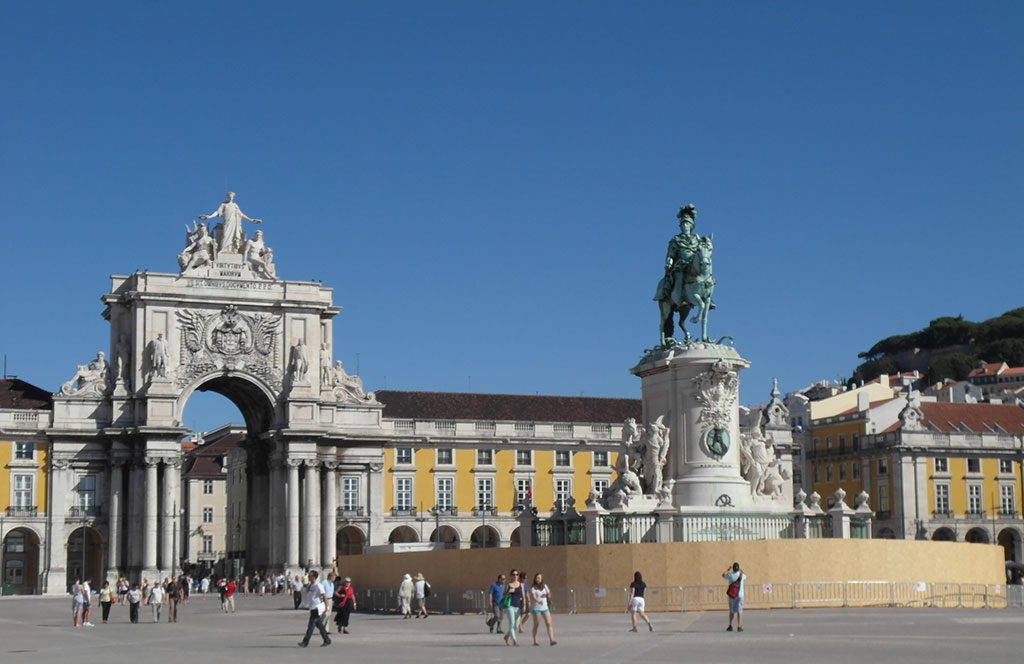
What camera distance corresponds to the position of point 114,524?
8094 cm

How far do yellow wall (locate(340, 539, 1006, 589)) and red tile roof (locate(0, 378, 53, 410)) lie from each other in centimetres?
5044

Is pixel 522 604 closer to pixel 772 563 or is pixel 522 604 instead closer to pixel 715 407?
pixel 772 563

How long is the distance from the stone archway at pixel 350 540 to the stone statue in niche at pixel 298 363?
8856mm

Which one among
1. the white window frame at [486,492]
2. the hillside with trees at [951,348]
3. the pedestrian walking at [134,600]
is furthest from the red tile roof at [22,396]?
the hillside with trees at [951,348]

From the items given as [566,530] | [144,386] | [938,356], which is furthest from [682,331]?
[938,356]

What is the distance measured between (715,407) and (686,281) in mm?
3303

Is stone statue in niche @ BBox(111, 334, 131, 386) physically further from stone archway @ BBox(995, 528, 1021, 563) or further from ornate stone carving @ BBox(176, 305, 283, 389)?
stone archway @ BBox(995, 528, 1021, 563)

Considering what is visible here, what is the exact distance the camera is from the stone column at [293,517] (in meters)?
82.0

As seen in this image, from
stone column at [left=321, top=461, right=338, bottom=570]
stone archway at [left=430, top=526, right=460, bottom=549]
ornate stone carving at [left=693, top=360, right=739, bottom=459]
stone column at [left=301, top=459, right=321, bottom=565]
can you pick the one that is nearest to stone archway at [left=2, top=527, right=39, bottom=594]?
stone column at [left=301, top=459, right=321, bottom=565]

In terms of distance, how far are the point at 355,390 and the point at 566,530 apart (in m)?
49.4

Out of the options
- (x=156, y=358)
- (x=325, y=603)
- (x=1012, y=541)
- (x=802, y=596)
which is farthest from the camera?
(x=1012, y=541)

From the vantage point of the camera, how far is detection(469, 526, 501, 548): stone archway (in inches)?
3529

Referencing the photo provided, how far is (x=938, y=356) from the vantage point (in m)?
A: 170

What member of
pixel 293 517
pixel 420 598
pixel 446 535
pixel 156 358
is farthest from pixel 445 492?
pixel 420 598
